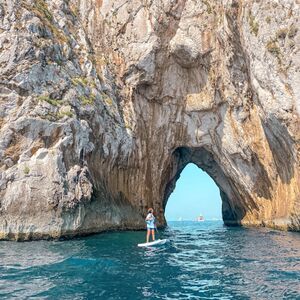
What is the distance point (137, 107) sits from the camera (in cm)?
4381

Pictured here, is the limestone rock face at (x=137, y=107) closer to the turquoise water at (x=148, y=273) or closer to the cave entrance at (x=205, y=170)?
the cave entrance at (x=205, y=170)

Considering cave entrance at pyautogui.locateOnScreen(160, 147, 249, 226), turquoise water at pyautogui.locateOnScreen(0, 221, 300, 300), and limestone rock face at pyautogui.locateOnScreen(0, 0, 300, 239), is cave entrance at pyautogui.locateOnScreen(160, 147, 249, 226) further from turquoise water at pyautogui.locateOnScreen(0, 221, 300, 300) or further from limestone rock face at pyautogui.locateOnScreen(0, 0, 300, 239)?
turquoise water at pyautogui.locateOnScreen(0, 221, 300, 300)

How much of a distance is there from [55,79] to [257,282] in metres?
26.3

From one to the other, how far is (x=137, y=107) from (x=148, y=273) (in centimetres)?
3124

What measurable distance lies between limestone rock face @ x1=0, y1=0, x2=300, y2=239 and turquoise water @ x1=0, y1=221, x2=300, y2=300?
897 cm

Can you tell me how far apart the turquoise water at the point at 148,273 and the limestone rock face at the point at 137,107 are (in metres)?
8.97

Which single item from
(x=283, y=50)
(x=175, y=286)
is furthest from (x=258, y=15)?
(x=175, y=286)

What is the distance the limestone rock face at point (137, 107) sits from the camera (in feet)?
94.3

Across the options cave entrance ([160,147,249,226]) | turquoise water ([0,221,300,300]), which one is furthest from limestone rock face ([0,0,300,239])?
turquoise water ([0,221,300,300])

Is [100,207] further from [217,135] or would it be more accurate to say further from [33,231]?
[217,135]

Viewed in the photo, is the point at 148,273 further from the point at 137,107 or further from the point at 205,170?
the point at 205,170

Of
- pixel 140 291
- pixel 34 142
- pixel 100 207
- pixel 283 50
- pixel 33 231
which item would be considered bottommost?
pixel 140 291

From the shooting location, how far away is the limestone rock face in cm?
2875

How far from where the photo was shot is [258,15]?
35.5 m
